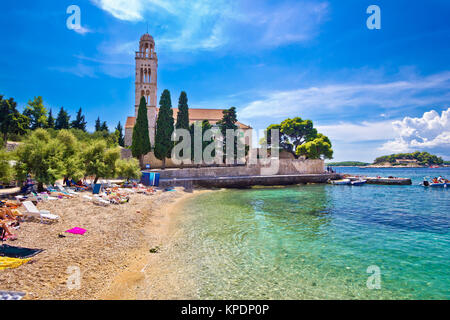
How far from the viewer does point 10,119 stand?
31.2 m

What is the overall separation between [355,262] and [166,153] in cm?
2643

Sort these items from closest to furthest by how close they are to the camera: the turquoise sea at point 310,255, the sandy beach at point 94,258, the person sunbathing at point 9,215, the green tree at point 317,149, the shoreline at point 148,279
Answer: the sandy beach at point 94,258 → the shoreline at point 148,279 → the turquoise sea at point 310,255 → the person sunbathing at point 9,215 → the green tree at point 317,149

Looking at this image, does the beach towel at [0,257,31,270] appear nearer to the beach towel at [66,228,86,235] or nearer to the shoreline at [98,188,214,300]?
the shoreline at [98,188,214,300]

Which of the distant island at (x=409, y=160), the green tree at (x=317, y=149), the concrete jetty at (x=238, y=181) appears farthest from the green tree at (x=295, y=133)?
the distant island at (x=409, y=160)

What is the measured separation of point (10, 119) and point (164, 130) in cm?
2312

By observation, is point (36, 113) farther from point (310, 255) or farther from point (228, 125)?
point (310, 255)

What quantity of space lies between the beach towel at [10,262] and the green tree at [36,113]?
42.4 metres

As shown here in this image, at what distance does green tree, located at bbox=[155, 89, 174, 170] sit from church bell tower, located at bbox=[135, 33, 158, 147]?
21.6ft

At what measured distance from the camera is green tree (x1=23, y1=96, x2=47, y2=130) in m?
36.3

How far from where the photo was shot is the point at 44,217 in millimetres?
8383

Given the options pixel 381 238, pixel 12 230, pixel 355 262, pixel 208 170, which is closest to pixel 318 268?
pixel 355 262

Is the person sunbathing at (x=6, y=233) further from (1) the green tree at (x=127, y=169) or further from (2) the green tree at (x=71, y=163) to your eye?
(1) the green tree at (x=127, y=169)

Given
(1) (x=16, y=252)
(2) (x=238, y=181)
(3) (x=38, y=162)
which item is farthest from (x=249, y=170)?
(1) (x=16, y=252)

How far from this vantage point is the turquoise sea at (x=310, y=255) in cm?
551
